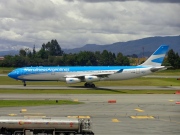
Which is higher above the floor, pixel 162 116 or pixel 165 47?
pixel 165 47

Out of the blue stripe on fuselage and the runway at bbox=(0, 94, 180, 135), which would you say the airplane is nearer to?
the blue stripe on fuselage

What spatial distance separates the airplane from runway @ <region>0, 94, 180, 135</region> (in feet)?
70.7

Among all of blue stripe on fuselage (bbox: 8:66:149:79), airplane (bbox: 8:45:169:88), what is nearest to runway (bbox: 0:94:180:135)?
airplane (bbox: 8:45:169:88)

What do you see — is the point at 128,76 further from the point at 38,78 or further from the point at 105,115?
the point at 105,115

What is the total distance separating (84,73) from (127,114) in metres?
36.4

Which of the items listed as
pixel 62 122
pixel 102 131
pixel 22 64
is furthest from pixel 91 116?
pixel 22 64

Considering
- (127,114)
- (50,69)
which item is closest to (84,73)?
(50,69)

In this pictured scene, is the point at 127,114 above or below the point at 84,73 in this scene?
below

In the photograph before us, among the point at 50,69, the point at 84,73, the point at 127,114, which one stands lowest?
the point at 127,114

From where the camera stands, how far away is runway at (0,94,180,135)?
26.8 meters

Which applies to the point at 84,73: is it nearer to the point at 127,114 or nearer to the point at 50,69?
the point at 50,69

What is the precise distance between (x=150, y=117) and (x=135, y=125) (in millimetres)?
5072

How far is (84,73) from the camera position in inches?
2793

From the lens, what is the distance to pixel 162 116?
3394 cm
